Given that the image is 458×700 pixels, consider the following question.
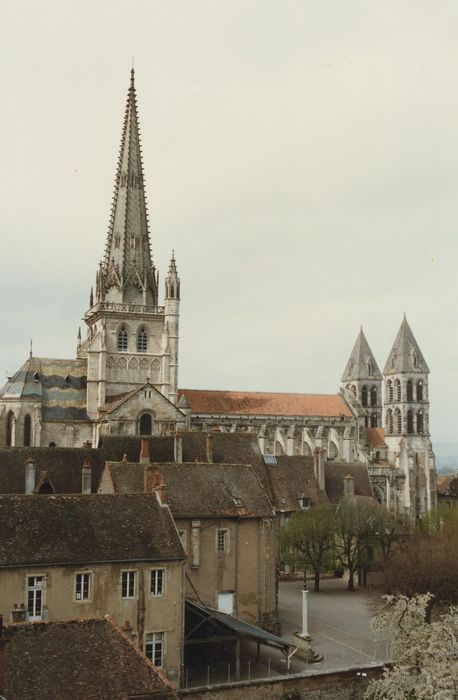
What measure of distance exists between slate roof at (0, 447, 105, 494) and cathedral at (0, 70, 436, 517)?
17.1 meters

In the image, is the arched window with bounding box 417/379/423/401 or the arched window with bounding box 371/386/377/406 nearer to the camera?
the arched window with bounding box 417/379/423/401

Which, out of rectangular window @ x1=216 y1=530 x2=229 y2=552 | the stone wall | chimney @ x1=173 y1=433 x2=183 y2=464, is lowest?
the stone wall

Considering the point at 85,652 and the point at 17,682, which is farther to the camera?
the point at 85,652

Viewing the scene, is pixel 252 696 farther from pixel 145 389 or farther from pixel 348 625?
pixel 145 389

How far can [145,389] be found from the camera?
67.9 m

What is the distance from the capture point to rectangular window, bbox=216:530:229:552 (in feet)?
117

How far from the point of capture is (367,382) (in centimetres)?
11706

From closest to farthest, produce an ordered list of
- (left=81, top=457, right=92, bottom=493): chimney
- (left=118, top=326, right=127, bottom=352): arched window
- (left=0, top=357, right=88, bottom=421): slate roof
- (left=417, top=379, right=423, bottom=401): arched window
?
(left=81, top=457, right=92, bottom=493): chimney → (left=0, top=357, right=88, bottom=421): slate roof → (left=118, top=326, right=127, bottom=352): arched window → (left=417, top=379, right=423, bottom=401): arched window

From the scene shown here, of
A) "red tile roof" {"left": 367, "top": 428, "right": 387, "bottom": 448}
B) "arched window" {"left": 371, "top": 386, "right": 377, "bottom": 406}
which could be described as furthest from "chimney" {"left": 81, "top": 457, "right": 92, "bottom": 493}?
"arched window" {"left": 371, "top": 386, "right": 377, "bottom": 406}

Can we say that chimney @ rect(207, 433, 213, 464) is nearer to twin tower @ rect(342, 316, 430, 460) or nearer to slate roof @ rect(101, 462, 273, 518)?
slate roof @ rect(101, 462, 273, 518)

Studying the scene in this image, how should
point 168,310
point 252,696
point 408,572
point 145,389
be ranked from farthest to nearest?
point 168,310
point 145,389
point 408,572
point 252,696

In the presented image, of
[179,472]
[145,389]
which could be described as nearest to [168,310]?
[145,389]

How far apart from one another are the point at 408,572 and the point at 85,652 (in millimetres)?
22110

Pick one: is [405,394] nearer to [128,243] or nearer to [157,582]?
[128,243]
